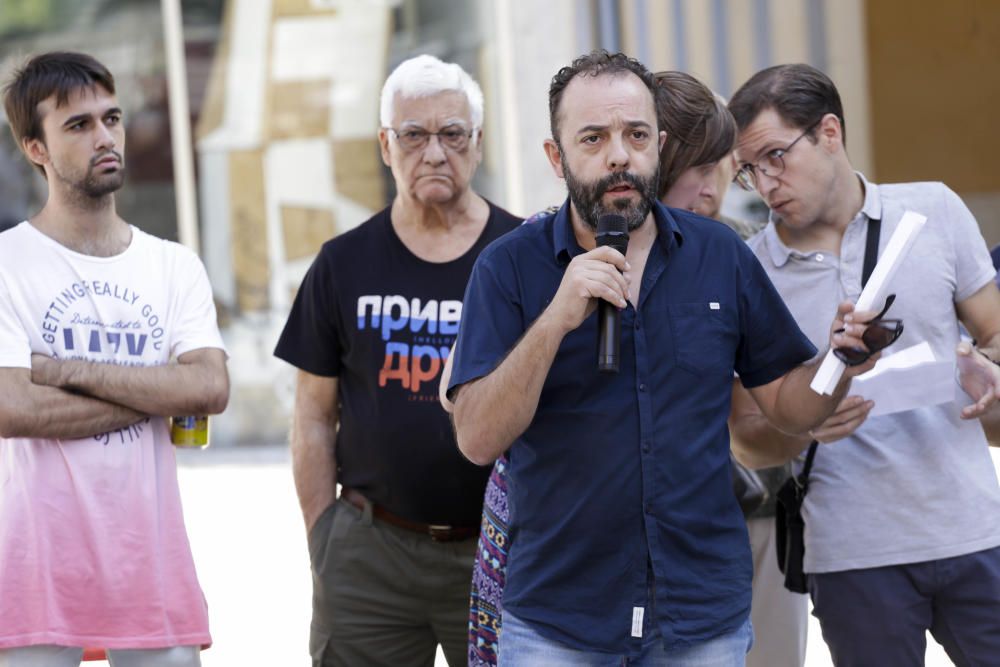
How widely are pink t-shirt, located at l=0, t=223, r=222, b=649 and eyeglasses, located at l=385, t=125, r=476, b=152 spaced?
0.87m

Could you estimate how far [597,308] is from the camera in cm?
304

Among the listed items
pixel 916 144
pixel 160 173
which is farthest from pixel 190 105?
pixel 916 144

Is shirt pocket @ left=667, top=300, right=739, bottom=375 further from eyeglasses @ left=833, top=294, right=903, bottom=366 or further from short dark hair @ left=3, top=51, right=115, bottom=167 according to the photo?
short dark hair @ left=3, top=51, right=115, bottom=167

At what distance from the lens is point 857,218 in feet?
13.0

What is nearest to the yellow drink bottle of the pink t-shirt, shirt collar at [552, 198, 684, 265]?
the pink t-shirt

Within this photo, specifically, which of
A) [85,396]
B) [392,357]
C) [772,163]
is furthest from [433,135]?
[85,396]

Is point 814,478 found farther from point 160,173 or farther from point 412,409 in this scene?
point 160,173

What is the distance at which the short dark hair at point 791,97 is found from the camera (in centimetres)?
393

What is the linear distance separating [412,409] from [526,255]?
3.84 ft

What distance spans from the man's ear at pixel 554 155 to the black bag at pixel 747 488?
129 cm

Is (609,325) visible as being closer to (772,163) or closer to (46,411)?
(772,163)

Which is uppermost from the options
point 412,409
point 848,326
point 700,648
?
point 848,326

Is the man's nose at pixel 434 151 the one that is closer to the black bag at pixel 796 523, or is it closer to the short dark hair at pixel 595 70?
the short dark hair at pixel 595 70

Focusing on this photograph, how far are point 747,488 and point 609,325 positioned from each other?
61.6 inches
